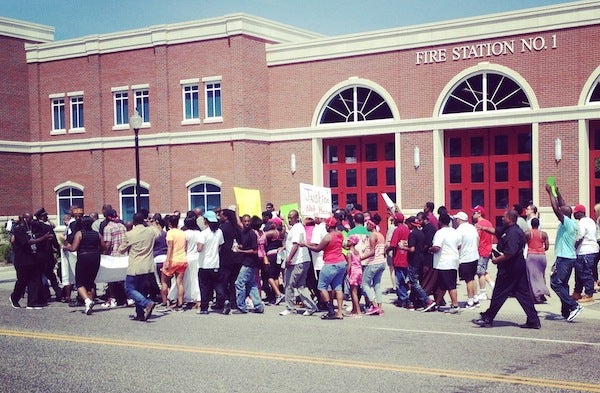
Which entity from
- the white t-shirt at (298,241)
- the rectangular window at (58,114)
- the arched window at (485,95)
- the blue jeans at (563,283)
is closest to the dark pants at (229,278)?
the white t-shirt at (298,241)

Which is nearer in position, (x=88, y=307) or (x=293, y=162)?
(x=88, y=307)

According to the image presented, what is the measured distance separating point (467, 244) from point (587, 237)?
2307 mm

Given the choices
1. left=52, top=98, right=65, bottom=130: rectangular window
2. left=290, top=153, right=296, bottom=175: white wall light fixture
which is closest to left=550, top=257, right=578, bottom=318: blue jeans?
left=290, top=153, right=296, bottom=175: white wall light fixture

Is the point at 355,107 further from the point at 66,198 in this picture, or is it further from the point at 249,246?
the point at 249,246

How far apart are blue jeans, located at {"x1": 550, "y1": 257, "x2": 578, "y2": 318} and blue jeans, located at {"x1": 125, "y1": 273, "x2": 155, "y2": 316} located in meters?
6.82

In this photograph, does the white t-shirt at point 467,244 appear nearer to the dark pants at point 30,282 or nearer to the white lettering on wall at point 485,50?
the dark pants at point 30,282

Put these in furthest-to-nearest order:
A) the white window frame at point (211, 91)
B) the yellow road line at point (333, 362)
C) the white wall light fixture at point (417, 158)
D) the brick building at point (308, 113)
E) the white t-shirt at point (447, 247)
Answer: the white window frame at point (211, 91) < the white wall light fixture at point (417, 158) < the brick building at point (308, 113) < the white t-shirt at point (447, 247) < the yellow road line at point (333, 362)

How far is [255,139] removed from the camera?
3219 cm

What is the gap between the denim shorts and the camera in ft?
46.1

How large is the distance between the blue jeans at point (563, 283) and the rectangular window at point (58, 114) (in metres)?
27.8

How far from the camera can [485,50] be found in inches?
1093

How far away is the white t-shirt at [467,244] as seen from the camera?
14867 mm

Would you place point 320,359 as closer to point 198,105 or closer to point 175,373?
point 175,373

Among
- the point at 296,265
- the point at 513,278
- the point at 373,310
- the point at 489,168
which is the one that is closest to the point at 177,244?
the point at 296,265
